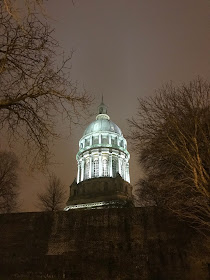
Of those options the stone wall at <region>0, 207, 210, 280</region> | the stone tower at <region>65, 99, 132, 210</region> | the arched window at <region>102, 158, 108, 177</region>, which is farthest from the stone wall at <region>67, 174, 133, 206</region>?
the stone wall at <region>0, 207, 210, 280</region>

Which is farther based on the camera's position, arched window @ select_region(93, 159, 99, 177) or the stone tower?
arched window @ select_region(93, 159, 99, 177)

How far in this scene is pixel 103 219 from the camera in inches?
648

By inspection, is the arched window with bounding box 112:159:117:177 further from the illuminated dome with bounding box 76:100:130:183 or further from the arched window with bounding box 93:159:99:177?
the arched window with bounding box 93:159:99:177

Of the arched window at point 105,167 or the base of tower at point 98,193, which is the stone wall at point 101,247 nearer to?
the base of tower at point 98,193

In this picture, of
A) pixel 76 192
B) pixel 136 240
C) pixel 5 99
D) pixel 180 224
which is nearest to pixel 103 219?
pixel 136 240

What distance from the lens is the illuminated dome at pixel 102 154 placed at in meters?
44.8

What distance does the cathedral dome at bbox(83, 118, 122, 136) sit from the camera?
162 ft

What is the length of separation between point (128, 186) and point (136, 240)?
97.8 feet

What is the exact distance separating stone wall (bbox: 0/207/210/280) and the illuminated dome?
26563 mm

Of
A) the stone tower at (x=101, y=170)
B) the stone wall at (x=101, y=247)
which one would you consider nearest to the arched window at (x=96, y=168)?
the stone tower at (x=101, y=170)

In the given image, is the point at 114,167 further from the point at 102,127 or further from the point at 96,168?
the point at 102,127

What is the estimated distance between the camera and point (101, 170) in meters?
44.3

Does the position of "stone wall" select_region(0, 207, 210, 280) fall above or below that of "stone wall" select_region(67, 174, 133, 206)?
below

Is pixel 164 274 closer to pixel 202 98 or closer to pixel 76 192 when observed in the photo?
pixel 202 98
